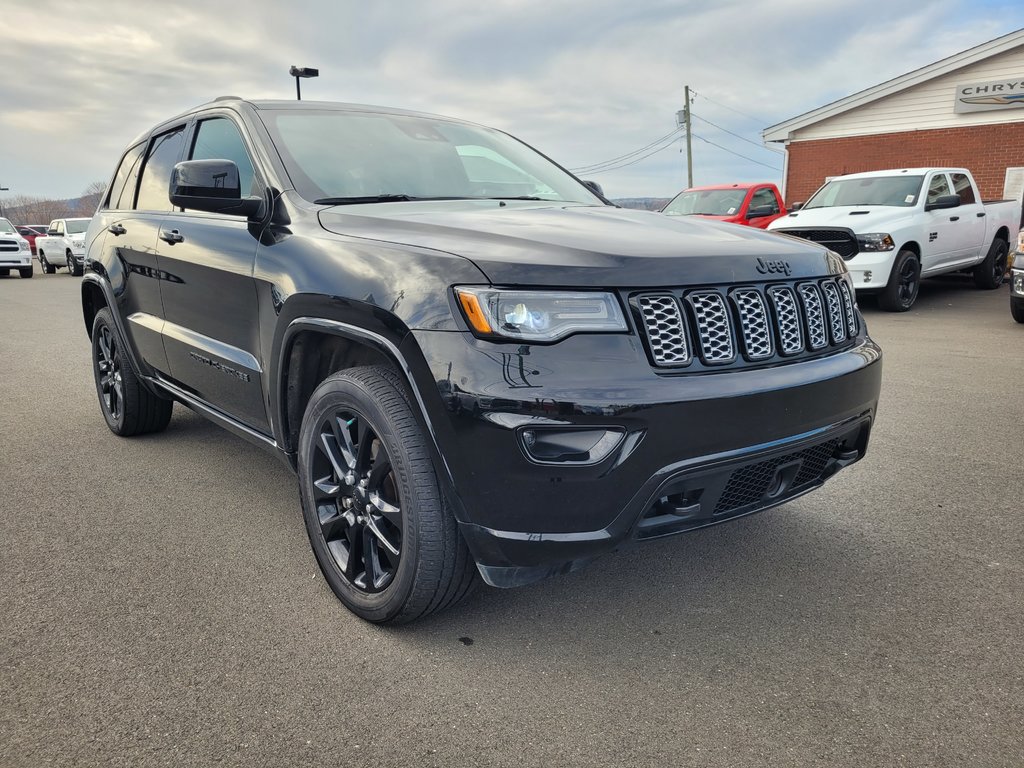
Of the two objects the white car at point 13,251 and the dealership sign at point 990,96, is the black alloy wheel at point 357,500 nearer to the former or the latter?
the dealership sign at point 990,96

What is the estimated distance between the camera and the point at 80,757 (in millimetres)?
1932

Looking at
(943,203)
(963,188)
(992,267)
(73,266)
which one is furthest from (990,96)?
(73,266)

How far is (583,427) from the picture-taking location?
1.98 metres

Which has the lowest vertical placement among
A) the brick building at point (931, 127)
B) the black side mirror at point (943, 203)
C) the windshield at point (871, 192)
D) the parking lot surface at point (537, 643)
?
the parking lot surface at point (537, 643)

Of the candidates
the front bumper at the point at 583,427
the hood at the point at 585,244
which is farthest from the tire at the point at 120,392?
the front bumper at the point at 583,427

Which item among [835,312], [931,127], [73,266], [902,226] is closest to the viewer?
[835,312]

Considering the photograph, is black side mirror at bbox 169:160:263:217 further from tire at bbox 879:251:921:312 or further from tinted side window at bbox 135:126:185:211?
tire at bbox 879:251:921:312

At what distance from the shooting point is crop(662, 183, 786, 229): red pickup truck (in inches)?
545

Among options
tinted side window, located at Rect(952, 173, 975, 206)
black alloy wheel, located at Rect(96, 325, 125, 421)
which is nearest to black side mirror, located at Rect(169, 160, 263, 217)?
black alloy wheel, located at Rect(96, 325, 125, 421)

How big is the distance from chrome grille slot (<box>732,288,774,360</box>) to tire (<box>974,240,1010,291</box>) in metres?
12.2

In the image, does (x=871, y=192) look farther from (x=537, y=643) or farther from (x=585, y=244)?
(x=537, y=643)

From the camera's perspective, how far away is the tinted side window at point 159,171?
153 inches

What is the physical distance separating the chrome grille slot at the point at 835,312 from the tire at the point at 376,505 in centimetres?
142

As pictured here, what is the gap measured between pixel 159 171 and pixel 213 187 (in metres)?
1.59
